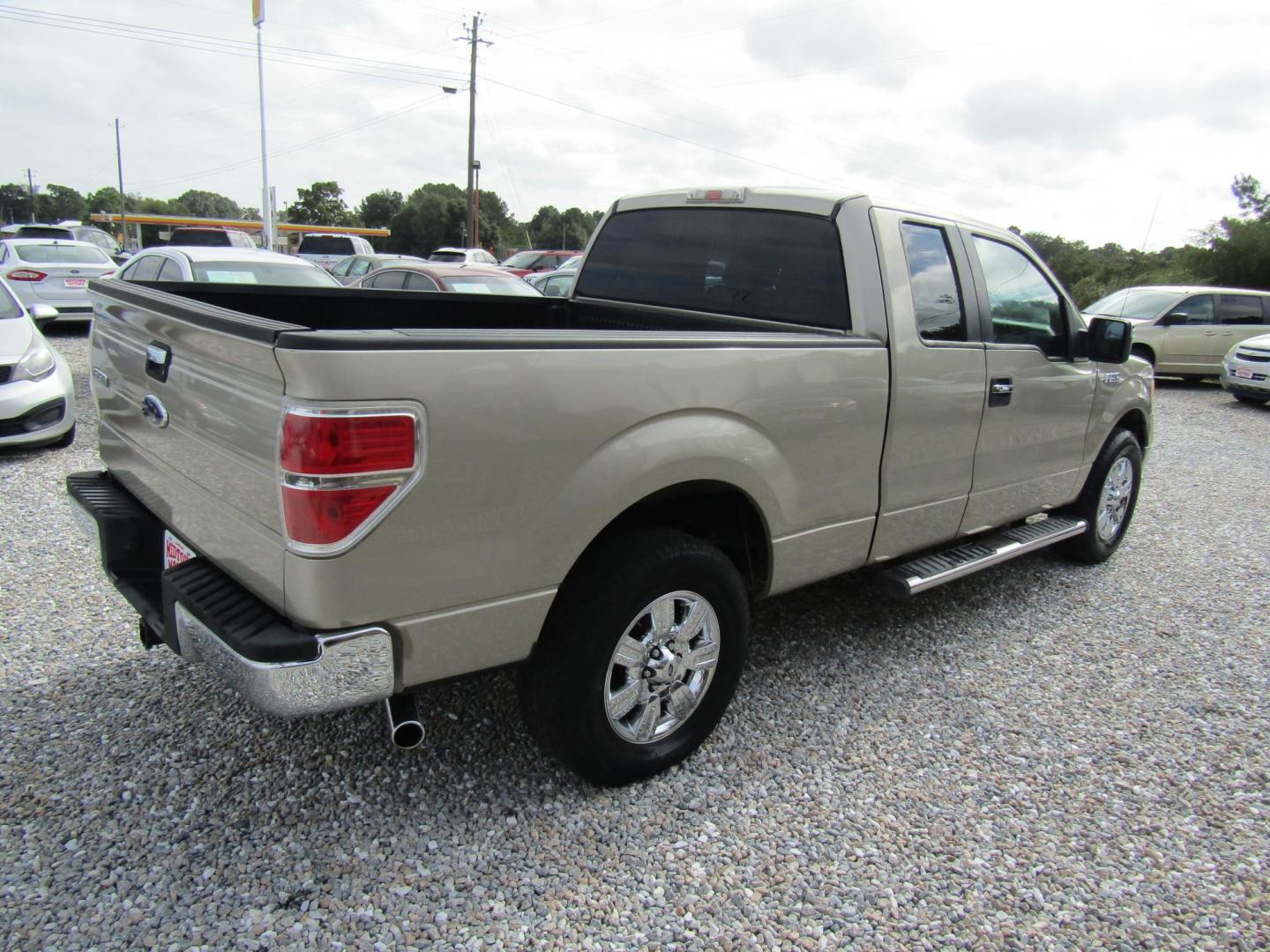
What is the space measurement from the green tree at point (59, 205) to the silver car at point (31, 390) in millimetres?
123714

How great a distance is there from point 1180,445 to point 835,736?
8449mm

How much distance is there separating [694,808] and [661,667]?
47 centimetres

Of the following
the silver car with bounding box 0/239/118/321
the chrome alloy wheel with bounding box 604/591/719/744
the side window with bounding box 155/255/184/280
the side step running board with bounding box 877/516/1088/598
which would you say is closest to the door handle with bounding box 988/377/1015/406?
the side step running board with bounding box 877/516/1088/598

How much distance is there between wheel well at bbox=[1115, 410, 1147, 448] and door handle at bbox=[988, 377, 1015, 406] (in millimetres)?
1590

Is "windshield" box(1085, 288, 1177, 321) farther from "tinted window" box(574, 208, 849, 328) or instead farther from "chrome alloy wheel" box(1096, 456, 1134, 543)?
"tinted window" box(574, 208, 849, 328)

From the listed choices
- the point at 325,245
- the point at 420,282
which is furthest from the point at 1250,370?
the point at 325,245

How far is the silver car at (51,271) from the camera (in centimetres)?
1255

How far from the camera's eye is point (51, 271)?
12.7 m

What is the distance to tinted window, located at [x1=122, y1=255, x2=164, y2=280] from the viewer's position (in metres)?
8.81

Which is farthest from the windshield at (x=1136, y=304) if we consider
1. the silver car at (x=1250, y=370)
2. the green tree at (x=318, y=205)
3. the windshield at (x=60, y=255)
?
the green tree at (x=318, y=205)

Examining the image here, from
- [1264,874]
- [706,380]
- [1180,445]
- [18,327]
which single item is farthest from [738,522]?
[1180,445]

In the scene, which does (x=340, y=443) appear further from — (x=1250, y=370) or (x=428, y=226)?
(x=428, y=226)

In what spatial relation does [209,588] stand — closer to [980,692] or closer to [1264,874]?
[980,692]

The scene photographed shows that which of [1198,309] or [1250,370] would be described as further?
[1198,309]
